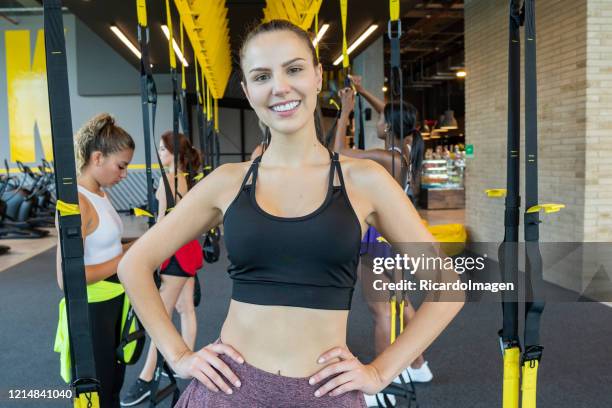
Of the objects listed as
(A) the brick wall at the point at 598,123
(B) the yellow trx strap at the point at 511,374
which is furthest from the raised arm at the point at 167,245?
(A) the brick wall at the point at 598,123

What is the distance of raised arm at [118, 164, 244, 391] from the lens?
3.92ft

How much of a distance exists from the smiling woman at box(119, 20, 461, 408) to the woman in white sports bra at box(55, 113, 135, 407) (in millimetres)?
912

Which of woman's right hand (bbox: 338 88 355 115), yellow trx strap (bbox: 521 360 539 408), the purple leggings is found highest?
woman's right hand (bbox: 338 88 355 115)

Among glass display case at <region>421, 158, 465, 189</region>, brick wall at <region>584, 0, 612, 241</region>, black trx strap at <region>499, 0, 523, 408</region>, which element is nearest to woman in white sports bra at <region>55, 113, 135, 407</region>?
black trx strap at <region>499, 0, 523, 408</region>

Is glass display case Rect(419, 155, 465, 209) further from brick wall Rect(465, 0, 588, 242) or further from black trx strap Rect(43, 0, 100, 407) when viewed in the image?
black trx strap Rect(43, 0, 100, 407)

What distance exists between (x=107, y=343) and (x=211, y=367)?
118cm

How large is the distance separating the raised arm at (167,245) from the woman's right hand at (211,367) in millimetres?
54

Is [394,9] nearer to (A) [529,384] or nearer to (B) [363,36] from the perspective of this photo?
(A) [529,384]

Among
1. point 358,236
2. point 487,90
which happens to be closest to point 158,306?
point 358,236

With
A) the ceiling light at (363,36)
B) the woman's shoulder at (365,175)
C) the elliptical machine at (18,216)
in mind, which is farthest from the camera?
the elliptical machine at (18,216)

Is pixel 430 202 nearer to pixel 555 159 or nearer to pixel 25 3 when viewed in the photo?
pixel 555 159

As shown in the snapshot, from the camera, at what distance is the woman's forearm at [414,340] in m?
1.09

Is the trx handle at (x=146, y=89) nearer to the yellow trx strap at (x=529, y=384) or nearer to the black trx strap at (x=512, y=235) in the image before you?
the black trx strap at (x=512, y=235)

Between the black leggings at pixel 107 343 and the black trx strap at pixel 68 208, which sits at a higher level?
the black trx strap at pixel 68 208
